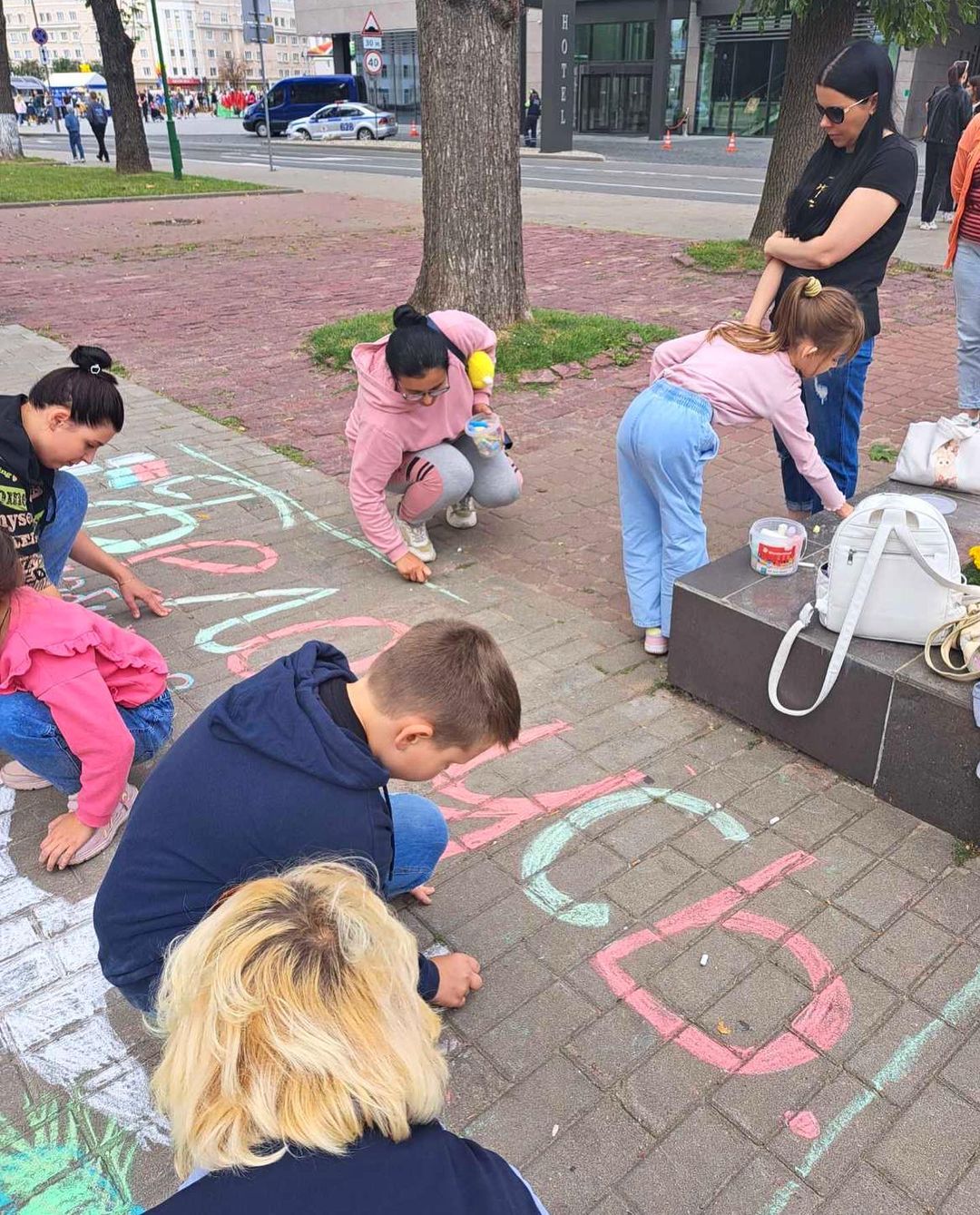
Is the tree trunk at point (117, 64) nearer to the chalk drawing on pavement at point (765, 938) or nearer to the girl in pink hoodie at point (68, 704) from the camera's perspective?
the girl in pink hoodie at point (68, 704)

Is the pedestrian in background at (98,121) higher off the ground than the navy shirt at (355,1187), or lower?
higher

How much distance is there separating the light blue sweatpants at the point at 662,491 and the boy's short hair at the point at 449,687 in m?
1.55

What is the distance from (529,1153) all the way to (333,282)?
31.2ft

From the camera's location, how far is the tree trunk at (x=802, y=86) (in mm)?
8570

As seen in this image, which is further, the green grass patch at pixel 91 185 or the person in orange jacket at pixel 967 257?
the green grass patch at pixel 91 185

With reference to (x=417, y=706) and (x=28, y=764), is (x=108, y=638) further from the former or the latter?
(x=417, y=706)

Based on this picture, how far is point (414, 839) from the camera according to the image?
84.1 inches

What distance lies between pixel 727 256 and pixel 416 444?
289 inches

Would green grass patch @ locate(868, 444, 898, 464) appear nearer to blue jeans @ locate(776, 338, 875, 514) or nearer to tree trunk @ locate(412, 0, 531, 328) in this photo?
blue jeans @ locate(776, 338, 875, 514)

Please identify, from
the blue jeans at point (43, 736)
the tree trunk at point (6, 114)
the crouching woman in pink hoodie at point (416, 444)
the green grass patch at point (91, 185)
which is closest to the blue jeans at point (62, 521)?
the blue jeans at point (43, 736)

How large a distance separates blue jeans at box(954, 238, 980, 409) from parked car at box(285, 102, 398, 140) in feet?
110

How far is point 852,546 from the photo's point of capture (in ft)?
8.38

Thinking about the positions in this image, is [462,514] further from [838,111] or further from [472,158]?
[472,158]

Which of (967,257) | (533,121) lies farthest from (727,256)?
(533,121)
